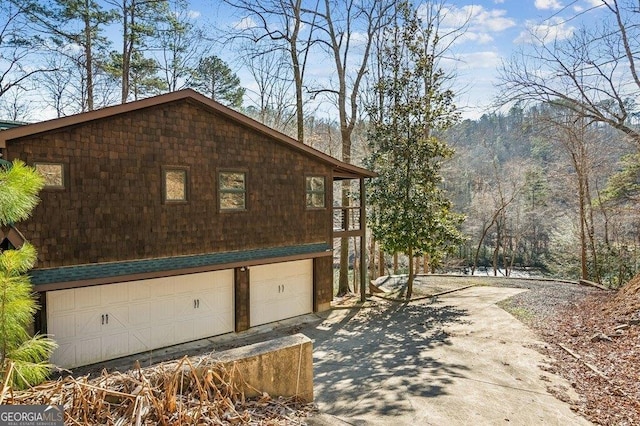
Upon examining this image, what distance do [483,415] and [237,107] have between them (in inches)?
823

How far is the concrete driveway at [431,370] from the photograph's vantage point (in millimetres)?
5383

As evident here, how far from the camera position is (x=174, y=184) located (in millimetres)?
9242

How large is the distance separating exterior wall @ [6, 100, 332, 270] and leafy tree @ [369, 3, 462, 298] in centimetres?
343

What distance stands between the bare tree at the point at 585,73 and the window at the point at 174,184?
9510 mm

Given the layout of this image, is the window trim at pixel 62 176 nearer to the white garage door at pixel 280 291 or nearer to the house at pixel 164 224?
the house at pixel 164 224

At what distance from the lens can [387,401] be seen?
19.2ft

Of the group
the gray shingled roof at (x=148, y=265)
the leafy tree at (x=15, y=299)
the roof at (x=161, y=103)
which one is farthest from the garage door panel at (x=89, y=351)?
the leafy tree at (x=15, y=299)

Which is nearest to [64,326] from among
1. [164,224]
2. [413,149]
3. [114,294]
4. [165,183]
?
[114,294]

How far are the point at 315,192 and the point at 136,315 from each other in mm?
6168

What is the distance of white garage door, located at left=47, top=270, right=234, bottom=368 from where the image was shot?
8.06 m

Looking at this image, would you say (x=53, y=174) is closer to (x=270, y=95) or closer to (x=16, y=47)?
(x=16, y=47)

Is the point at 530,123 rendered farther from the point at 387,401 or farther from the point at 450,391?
the point at 387,401

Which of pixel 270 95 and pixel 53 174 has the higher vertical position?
pixel 270 95

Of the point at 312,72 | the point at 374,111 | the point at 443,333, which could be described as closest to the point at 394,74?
the point at 374,111
